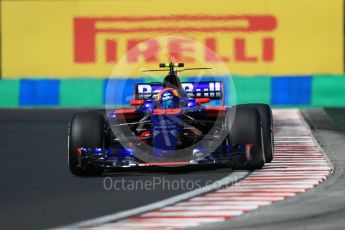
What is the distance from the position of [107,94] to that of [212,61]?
284 cm

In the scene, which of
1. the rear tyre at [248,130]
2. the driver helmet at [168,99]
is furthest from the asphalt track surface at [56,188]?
the driver helmet at [168,99]

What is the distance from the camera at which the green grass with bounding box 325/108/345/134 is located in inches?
896

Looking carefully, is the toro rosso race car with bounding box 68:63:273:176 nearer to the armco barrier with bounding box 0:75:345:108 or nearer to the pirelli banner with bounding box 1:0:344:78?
the armco barrier with bounding box 0:75:345:108

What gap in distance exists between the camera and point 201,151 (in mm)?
13625

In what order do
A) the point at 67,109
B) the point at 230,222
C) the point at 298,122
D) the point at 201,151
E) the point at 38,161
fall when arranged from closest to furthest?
the point at 230,222 → the point at 201,151 → the point at 38,161 → the point at 298,122 → the point at 67,109

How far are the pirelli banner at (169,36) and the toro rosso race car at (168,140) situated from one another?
49.3ft

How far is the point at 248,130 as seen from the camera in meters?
13.6

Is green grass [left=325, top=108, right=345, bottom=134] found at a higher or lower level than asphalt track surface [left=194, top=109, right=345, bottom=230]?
lower

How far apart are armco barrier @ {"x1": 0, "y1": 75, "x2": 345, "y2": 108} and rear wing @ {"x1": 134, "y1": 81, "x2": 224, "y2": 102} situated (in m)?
11.3

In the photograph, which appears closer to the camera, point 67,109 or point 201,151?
point 201,151

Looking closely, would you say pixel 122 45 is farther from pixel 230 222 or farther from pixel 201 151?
pixel 230 222

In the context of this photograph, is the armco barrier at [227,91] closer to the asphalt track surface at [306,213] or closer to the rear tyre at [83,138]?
the rear tyre at [83,138]

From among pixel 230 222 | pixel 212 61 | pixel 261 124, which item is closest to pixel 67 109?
pixel 212 61

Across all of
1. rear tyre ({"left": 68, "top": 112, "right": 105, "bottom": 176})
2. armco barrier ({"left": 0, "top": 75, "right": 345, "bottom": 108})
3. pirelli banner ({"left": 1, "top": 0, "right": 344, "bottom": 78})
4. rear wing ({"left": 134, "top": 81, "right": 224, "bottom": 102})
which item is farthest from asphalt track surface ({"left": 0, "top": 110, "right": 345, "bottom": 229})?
pirelli banner ({"left": 1, "top": 0, "right": 344, "bottom": 78})
